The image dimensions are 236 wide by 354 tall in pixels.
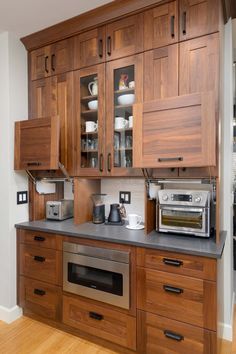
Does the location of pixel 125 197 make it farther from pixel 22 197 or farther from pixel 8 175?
pixel 8 175

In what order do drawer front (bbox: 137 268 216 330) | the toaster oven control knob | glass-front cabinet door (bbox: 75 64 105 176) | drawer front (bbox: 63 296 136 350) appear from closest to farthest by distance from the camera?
drawer front (bbox: 137 268 216 330)
drawer front (bbox: 63 296 136 350)
the toaster oven control knob
glass-front cabinet door (bbox: 75 64 105 176)

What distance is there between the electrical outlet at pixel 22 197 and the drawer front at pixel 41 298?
700 mm

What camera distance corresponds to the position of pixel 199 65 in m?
1.69

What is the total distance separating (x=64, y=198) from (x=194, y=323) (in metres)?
1.71

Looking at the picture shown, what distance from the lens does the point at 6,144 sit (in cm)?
227

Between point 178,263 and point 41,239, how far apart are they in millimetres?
1192

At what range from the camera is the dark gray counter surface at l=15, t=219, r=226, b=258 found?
1514 mm

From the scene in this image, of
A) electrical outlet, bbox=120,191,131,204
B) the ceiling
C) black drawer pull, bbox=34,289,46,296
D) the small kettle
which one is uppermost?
the ceiling

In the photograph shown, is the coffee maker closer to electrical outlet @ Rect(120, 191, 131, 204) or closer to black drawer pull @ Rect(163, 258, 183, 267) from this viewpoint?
electrical outlet @ Rect(120, 191, 131, 204)

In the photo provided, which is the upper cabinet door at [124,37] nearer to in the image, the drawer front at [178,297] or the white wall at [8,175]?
the white wall at [8,175]

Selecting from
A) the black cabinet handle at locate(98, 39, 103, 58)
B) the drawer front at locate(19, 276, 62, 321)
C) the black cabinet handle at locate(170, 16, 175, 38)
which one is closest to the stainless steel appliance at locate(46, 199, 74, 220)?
the drawer front at locate(19, 276, 62, 321)

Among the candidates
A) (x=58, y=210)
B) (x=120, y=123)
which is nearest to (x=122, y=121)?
(x=120, y=123)

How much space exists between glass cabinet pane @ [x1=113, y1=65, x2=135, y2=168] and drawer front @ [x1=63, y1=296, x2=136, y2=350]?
44.2 inches

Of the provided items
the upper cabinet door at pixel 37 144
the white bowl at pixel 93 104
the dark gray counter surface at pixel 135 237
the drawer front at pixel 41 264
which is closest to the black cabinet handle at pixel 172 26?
the white bowl at pixel 93 104
